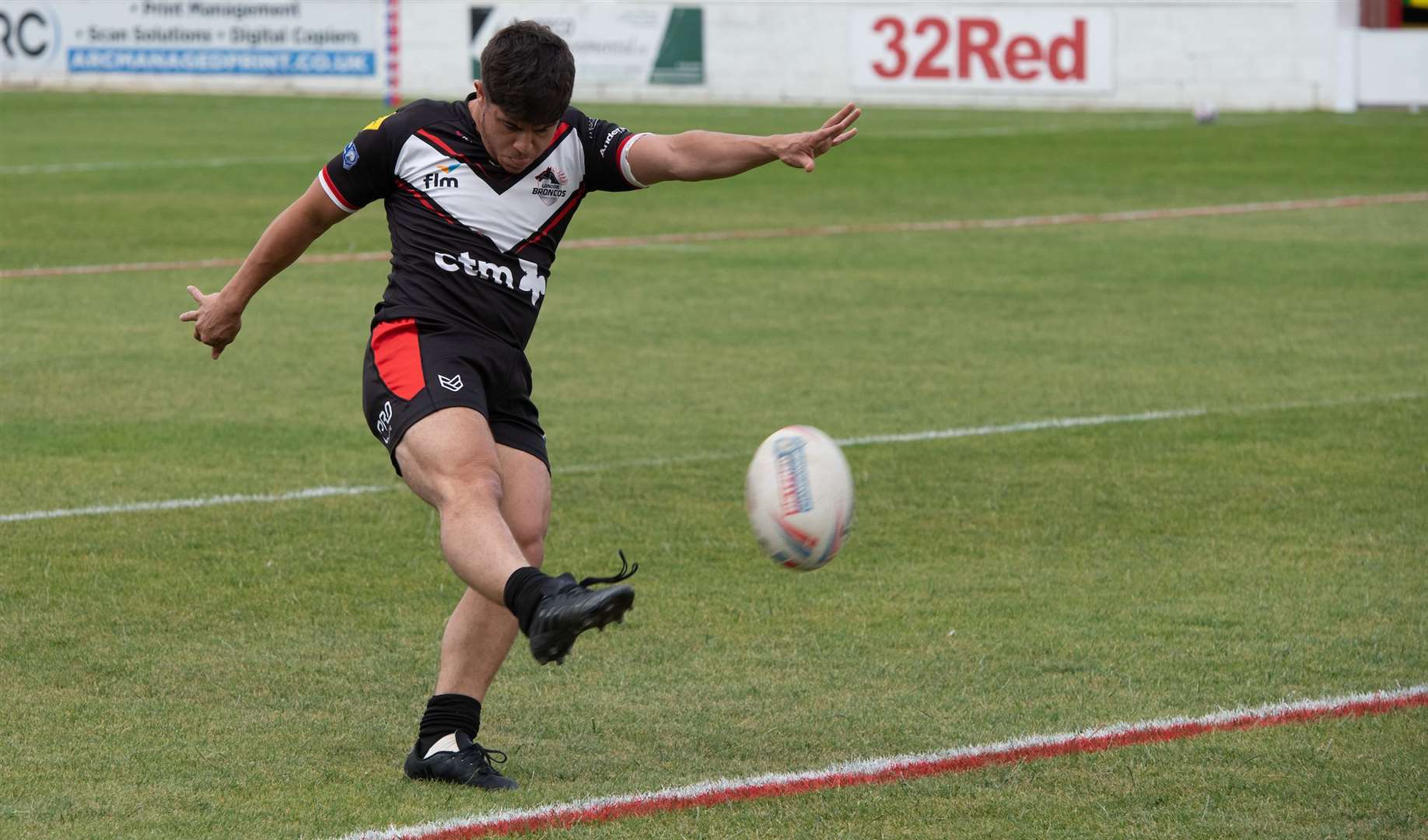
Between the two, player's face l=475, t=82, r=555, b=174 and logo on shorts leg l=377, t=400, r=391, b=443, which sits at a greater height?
player's face l=475, t=82, r=555, b=174

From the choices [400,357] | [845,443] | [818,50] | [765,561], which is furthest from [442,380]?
[818,50]

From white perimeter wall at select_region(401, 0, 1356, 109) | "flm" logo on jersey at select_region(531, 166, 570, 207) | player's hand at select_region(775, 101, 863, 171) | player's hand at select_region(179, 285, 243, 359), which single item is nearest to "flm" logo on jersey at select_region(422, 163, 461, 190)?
"flm" logo on jersey at select_region(531, 166, 570, 207)

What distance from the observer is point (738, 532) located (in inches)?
350

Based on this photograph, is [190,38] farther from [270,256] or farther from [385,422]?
[385,422]

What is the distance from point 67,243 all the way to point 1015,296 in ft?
29.1

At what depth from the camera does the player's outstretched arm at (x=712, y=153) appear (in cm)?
580

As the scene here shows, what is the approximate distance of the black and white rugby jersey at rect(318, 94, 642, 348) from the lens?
18.9ft

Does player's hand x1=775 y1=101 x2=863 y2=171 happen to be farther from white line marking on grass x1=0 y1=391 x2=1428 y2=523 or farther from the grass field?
white line marking on grass x1=0 y1=391 x2=1428 y2=523

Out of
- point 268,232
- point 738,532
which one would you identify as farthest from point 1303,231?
point 268,232

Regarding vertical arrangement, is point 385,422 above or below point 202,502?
above

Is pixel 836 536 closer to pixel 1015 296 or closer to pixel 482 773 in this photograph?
pixel 482 773

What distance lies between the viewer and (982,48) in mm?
39812

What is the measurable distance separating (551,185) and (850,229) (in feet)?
50.8

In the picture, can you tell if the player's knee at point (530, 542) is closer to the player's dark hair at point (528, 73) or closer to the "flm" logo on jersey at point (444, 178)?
the "flm" logo on jersey at point (444, 178)
